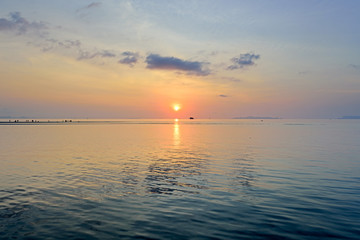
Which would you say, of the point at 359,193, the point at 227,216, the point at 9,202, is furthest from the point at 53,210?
the point at 359,193

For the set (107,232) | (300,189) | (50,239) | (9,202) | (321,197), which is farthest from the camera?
(300,189)

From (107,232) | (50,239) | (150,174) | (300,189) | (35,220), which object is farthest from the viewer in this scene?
(150,174)

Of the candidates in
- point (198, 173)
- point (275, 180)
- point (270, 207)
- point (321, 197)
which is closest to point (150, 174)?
point (198, 173)

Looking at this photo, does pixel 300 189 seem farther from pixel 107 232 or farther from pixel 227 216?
pixel 107 232

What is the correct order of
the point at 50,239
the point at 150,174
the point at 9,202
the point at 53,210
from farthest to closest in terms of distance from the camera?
the point at 150,174
the point at 9,202
the point at 53,210
the point at 50,239

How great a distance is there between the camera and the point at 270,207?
20.6 m

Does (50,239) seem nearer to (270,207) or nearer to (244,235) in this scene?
(244,235)

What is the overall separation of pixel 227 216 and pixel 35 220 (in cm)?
1268

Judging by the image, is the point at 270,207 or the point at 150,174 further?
the point at 150,174

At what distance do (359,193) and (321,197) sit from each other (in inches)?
166

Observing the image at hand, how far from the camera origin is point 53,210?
19.6 metres

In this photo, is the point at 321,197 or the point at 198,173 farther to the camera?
the point at 198,173

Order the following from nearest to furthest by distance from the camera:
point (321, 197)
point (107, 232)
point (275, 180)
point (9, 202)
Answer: point (107, 232)
point (9, 202)
point (321, 197)
point (275, 180)

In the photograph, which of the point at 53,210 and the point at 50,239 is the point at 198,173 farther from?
the point at 50,239
